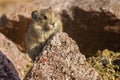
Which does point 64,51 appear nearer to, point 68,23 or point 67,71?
point 67,71

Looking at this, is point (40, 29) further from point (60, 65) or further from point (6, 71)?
point (60, 65)

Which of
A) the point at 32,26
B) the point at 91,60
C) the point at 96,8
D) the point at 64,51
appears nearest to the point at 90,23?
the point at 96,8

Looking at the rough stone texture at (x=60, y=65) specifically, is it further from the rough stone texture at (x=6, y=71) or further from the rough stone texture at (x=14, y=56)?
the rough stone texture at (x=14, y=56)

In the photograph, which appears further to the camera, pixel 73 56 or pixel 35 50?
pixel 35 50

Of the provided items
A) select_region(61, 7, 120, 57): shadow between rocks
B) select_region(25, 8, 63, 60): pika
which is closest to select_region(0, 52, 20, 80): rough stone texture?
select_region(25, 8, 63, 60): pika

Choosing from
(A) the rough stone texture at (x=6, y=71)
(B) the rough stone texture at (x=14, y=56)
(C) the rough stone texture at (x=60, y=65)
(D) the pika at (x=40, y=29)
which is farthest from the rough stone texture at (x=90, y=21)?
(C) the rough stone texture at (x=60, y=65)

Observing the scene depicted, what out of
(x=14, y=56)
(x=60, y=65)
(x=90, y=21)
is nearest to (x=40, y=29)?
(x=14, y=56)

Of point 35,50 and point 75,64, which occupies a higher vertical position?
point 75,64
